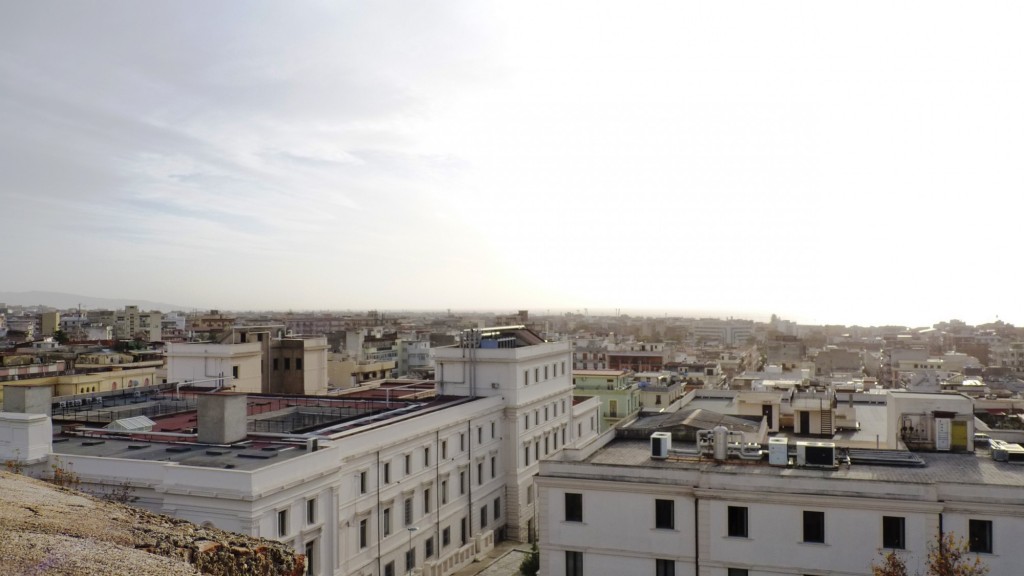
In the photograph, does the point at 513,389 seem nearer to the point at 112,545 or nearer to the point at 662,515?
the point at 662,515

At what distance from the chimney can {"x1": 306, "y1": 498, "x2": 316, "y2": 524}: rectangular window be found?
4.88 metres

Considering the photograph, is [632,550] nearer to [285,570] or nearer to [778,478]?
[778,478]

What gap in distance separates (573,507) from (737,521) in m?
5.29

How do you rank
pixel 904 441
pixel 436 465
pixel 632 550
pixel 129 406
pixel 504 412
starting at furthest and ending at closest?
pixel 504 412
pixel 129 406
pixel 436 465
pixel 904 441
pixel 632 550

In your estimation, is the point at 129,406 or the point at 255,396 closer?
the point at 129,406

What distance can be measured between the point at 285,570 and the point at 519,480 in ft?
116

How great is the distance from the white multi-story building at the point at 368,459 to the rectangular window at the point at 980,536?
20.2 m

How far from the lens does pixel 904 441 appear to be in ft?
100

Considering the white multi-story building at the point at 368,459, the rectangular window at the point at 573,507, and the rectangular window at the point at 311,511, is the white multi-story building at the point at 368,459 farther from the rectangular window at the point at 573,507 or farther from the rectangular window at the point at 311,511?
the rectangular window at the point at 573,507

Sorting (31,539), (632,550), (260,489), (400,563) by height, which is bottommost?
(400,563)

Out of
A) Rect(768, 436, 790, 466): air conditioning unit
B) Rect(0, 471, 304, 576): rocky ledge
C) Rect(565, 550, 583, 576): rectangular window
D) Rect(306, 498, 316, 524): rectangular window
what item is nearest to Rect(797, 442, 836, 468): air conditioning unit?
Rect(768, 436, 790, 466): air conditioning unit

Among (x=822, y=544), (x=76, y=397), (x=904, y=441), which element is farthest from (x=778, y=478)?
(x=76, y=397)

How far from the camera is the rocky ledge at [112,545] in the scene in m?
8.69

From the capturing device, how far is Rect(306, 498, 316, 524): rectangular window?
87.0ft
